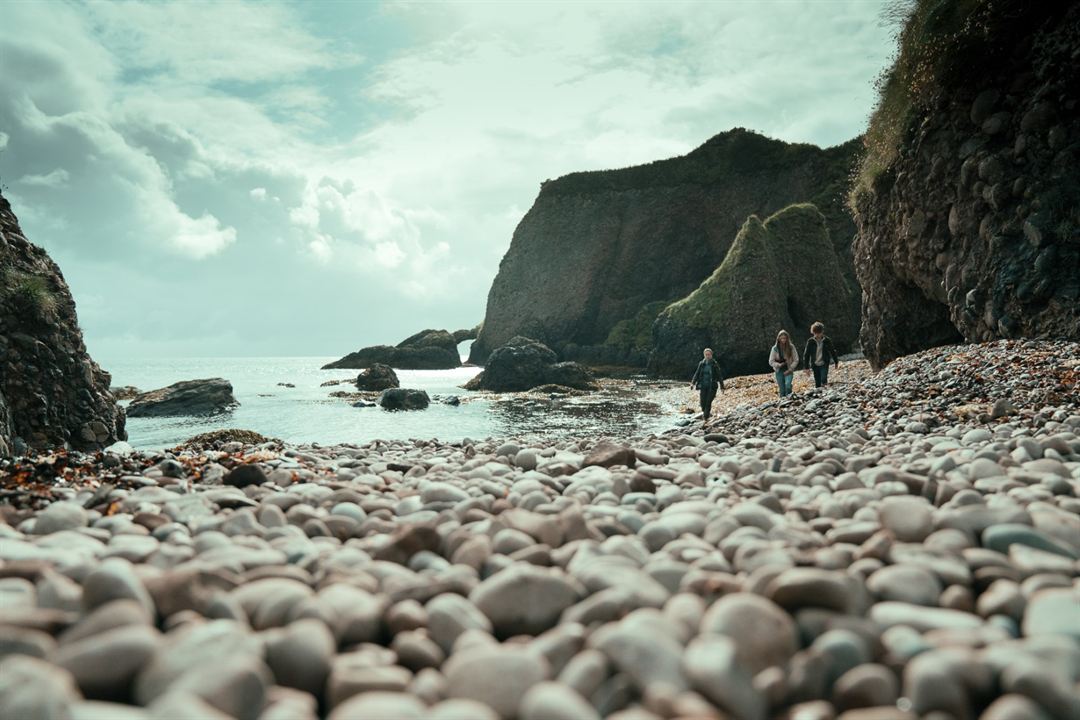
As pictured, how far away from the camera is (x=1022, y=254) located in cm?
1071

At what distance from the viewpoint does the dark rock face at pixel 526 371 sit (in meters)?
33.5

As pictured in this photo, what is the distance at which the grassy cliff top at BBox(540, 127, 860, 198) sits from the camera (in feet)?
229

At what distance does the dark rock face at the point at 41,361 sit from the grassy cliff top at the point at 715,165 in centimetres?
7096

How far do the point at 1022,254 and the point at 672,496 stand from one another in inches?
423

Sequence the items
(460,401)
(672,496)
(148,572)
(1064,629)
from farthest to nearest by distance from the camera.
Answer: (460,401) → (672,496) → (148,572) → (1064,629)

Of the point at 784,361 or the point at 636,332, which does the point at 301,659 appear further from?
the point at 636,332

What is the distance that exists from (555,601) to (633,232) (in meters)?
78.5

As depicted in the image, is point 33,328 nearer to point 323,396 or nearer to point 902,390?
point 902,390

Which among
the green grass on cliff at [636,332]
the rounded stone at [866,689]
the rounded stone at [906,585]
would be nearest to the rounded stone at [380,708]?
the rounded stone at [866,689]

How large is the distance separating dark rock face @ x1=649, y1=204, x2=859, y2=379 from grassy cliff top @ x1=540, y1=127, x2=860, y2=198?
1163 inches

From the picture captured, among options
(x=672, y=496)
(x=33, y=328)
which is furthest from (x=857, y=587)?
(x=33, y=328)

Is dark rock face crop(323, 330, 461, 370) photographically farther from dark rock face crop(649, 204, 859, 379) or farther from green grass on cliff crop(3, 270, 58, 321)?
green grass on cliff crop(3, 270, 58, 321)

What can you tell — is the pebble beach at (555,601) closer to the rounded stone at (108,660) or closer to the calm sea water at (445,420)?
the rounded stone at (108,660)

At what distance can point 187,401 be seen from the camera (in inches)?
1045
